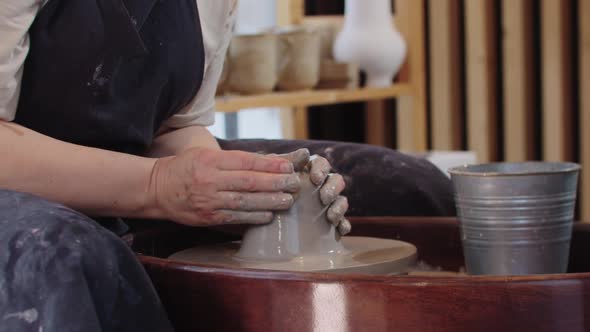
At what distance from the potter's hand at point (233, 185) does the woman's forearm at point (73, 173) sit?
0.06 m

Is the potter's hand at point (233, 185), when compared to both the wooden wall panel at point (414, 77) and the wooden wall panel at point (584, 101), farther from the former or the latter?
the wooden wall panel at point (414, 77)

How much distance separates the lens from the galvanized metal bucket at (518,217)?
0.96m

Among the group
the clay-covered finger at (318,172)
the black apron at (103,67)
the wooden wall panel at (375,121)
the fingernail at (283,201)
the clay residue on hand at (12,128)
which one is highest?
the black apron at (103,67)

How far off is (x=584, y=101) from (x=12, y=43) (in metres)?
2.24

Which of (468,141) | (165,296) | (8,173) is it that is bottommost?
(468,141)

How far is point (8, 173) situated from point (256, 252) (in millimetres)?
273

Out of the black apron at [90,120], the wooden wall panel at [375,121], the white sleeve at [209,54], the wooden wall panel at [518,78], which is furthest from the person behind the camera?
the wooden wall panel at [375,121]

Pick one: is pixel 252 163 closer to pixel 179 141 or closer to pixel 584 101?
pixel 179 141

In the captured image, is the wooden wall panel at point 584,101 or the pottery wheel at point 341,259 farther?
the wooden wall panel at point 584,101

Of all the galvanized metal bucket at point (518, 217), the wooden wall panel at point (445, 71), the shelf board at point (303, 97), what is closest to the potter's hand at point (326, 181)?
the galvanized metal bucket at point (518, 217)

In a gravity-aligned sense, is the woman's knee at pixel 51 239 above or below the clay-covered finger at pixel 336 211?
above

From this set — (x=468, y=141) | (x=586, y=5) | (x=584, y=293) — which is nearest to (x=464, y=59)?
(x=468, y=141)

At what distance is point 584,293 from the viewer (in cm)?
76

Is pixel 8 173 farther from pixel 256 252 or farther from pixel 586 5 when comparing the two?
pixel 586 5
